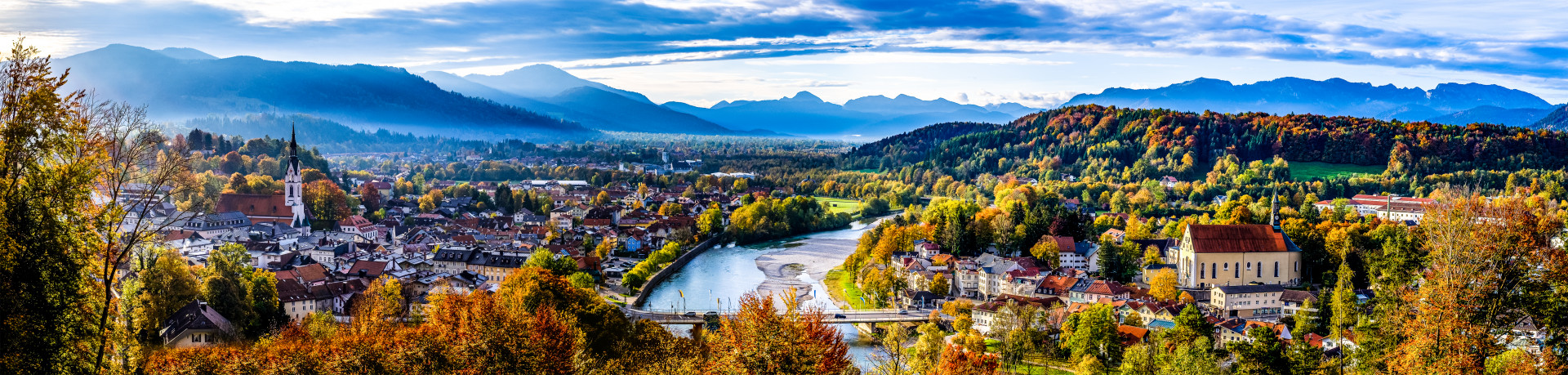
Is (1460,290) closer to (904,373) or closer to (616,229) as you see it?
(904,373)

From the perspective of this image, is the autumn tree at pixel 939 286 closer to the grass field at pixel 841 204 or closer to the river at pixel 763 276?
the river at pixel 763 276

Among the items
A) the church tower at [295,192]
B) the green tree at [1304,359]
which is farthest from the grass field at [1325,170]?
the church tower at [295,192]

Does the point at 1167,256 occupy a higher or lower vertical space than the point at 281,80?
lower

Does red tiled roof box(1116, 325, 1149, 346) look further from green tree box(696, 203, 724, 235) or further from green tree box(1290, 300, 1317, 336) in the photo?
green tree box(696, 203, 724, 235)

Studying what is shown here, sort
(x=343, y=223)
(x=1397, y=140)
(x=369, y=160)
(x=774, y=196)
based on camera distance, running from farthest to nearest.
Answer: (x=369, y=160)
(x=774, y=196)
(x=1397, y=140)
(x=343, y=223)

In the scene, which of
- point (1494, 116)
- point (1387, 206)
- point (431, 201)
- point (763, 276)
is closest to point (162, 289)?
point (763, 276)

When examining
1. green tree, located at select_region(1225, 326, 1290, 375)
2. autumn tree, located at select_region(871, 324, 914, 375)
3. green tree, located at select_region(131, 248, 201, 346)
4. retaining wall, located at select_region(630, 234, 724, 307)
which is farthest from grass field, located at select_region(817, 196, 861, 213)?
green tree, located at select_region(131, 248, 201, 346)

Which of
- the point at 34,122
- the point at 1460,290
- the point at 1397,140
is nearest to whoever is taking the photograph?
the point at 34,122

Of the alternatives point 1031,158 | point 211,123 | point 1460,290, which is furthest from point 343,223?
point 211,123
